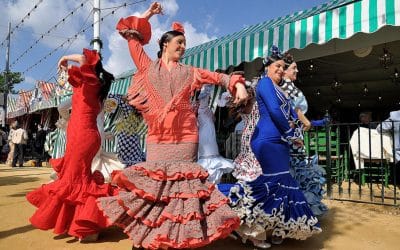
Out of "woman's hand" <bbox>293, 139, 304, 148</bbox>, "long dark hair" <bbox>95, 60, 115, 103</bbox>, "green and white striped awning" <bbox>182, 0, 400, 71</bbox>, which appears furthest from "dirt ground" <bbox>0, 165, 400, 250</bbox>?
"green and white striped awning" <bbox>182, 0, 400, 71</bbox>

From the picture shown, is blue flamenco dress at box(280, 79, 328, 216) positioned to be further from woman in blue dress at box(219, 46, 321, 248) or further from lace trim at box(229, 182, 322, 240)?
lace trim at box(229, 182, 322, 240)

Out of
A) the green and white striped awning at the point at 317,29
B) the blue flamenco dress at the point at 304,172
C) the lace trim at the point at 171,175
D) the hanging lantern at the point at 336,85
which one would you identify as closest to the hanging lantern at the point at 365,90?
the hanging lantern at the point at 336,85

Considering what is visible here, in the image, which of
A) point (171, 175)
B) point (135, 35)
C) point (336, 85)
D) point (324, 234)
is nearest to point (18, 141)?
point (336, 85)

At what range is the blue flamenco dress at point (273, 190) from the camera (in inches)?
120

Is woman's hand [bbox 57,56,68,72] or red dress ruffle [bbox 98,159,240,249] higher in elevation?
woman's hand [bbox 57,56,68,72]

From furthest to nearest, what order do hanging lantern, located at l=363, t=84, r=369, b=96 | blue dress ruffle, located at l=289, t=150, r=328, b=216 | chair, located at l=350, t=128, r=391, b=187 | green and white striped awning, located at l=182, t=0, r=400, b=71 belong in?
hanging lantern, located at l=363, t=84, r=369, b=96
chair, located at l=350, t=128, r=391, b=187
green and white striped awning, located at l=182, t=0, r=400, b=71
blue dress ruffle, located at l=289, t=150, r=328, b=216

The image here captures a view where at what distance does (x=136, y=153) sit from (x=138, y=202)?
519 cm

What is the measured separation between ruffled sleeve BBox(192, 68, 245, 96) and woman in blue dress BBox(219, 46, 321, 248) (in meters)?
0.66

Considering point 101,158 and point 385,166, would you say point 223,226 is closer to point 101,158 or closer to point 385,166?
point 101,158

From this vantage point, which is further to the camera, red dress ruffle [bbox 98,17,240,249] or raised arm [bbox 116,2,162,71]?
raised arm [bbox 116,2,162,71]

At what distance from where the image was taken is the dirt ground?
A: 3.34 metres

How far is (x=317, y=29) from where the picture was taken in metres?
5.50

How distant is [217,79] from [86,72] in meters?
1.50

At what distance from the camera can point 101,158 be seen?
537 cm
